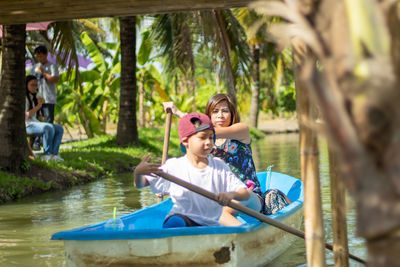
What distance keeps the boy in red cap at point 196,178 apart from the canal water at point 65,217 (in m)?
1.08

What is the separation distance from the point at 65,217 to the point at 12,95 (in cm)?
252

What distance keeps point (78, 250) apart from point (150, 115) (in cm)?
2220

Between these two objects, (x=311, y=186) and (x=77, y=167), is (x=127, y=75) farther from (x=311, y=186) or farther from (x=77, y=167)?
(x=311, y=186)

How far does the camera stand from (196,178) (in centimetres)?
434

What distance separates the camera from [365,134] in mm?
1738

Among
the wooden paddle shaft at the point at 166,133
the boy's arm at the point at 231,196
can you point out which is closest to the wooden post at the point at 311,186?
the boy's arm at the point at 231,196

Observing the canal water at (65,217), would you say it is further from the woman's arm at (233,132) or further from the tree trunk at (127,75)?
the tree trunk at (127,75)

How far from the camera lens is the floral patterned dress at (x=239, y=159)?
544cm

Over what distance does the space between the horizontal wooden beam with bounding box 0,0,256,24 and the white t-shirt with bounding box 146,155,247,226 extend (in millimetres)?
2512

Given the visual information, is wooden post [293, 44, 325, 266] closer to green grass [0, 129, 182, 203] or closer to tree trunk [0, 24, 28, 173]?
green grass [0, 129, 182, 203]

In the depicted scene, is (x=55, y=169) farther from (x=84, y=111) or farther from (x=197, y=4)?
(x=84, y=111)

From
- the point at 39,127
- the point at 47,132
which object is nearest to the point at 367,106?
the point at 47,132

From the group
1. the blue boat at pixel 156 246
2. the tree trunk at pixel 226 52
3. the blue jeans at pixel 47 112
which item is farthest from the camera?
the tree trunk at pixel 226 52

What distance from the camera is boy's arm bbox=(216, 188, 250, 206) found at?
3979 mm
